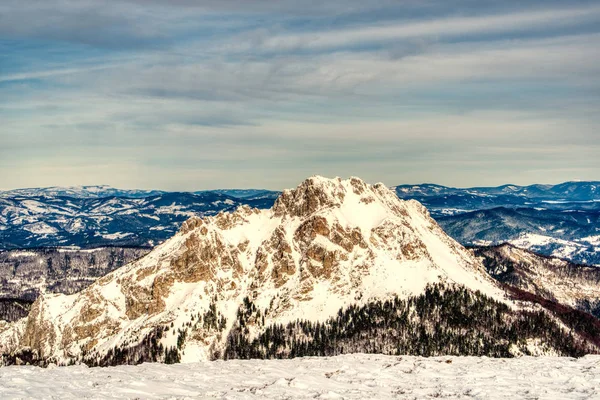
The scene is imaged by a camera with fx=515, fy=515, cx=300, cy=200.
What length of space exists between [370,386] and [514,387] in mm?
22770

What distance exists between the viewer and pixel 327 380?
88188 millimetres

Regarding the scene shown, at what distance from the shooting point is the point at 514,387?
82.1 m

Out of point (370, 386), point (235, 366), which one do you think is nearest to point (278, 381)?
point (370, 386)

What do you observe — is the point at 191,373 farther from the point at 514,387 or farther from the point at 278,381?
the point at 514,387

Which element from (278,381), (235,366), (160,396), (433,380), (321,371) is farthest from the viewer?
(235,366)

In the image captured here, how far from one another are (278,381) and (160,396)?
20571 mm

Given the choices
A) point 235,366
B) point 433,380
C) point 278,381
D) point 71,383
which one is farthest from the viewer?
point 235,366

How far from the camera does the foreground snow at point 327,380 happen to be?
233 feet

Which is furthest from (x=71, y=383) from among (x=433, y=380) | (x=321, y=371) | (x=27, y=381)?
(x=433, y=380)

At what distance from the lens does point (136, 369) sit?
306ft

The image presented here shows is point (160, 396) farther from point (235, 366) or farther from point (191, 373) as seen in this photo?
point (235, 366)

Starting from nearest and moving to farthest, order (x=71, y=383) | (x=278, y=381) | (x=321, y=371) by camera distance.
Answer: (x=71, y=383) < (x=278, y=381) < (x=321, y=371)

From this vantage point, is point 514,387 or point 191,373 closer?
point 514,387

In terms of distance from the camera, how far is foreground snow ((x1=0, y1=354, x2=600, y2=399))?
71.1m
